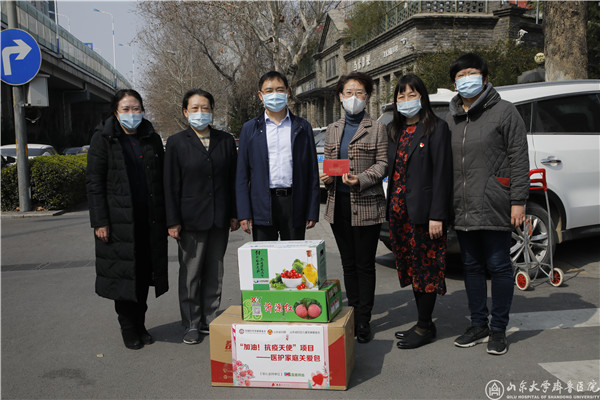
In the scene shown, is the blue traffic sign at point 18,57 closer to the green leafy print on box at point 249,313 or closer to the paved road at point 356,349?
the paved road at point 356,349

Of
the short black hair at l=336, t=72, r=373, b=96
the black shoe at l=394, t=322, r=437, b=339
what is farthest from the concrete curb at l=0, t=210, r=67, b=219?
the black shoe at l=394, t=322, r=437, b=339

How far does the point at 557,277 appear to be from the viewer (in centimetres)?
552

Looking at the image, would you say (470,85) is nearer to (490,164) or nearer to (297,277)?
(490,164)

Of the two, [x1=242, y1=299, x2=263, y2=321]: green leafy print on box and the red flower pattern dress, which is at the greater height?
the red flower pattern dress

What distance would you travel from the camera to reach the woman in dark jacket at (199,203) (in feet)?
13.8

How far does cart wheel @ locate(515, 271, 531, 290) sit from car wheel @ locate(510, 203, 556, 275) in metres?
0.20

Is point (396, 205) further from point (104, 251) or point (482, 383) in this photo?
point (104, 251)

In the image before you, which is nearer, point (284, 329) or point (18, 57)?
point (284, 329)

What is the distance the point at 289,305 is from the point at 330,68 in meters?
37.3

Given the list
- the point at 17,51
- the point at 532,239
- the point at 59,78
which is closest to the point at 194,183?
the point at 532,239

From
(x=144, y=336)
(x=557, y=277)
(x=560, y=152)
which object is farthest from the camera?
(x=560, y=152)

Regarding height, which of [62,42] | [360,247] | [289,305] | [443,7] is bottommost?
[289,305]

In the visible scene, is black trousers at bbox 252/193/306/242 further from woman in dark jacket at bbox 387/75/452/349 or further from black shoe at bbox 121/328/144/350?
black shoe at bbox 121/328/144/350

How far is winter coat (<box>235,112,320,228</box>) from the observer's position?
415 cm
